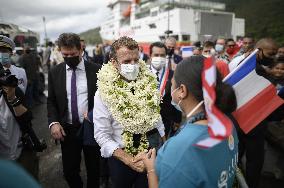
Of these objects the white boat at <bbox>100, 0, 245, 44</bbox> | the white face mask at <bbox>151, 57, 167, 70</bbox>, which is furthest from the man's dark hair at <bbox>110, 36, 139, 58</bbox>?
the white boat at <bbox>100, 0, 245, 44</bbox>

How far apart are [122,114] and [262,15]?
44.9 metres

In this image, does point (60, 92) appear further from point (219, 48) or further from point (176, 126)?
point (219, 48)

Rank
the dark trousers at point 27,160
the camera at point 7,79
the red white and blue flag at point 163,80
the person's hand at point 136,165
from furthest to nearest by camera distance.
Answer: the red white and blue flag at point 163,80 → the dark trousers at point 27,160 → the camera at point 7,79 → the person's hand at point 136,165

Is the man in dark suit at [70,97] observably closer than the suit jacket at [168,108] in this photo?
Yes

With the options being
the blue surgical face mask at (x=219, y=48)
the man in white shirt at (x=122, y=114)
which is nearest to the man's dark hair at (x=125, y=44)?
the man in white shirt at (x=122, y=114)

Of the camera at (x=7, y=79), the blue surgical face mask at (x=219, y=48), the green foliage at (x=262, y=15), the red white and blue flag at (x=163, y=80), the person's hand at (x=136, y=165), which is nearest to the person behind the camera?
the person's hand at (x=136, y=165)

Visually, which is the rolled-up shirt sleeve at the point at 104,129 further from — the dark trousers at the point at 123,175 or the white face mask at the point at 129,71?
the white face mask at the point at 129,71

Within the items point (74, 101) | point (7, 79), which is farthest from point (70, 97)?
point (7, 79)

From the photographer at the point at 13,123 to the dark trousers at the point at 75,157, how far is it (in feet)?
1.93

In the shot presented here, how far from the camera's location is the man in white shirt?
9.46 feet

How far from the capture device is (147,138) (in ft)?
10.0

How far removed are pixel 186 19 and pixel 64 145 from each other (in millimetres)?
28334

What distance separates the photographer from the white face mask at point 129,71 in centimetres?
293

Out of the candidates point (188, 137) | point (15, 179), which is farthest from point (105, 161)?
point (15, 179)
